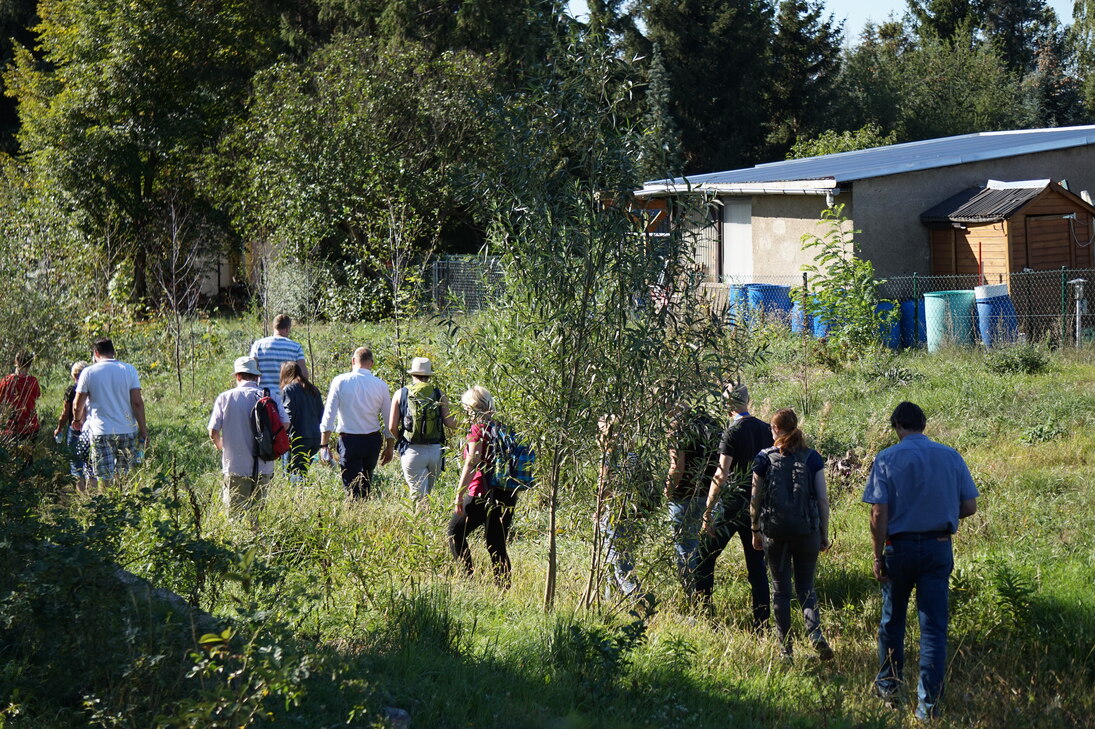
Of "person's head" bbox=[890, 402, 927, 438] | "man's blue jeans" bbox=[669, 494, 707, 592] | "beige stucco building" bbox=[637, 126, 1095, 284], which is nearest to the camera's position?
"person's head" bbox=[890, 402, 927, 438]

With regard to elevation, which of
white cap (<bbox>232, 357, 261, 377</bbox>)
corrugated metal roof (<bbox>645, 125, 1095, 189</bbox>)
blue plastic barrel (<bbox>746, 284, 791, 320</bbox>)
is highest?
corrugated metal roof (<bbox>645, 125, 1095, 189</bbox>)

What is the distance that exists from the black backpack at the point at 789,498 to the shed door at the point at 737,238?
1271cm

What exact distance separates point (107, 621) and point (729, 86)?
34305 millimetres

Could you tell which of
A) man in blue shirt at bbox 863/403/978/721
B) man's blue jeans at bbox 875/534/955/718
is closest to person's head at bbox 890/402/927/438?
man in blue shirt at bbox 863/403/978/721

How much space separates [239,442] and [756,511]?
407 centimetres

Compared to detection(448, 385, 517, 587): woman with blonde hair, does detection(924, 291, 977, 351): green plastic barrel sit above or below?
above

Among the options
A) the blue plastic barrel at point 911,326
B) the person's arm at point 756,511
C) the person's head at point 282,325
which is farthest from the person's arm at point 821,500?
the blue plastic barrel at point 911,326

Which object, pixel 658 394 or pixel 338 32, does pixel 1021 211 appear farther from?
pixel 338 32

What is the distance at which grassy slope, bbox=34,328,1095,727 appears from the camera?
5.28 m

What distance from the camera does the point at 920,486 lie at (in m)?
5.84

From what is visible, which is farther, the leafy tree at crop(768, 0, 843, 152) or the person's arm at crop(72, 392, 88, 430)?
the leafy tree at crop(768, 0, 843, 152)

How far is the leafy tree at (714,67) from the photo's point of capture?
35062mm

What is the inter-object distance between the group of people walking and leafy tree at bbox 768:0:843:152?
32.8m

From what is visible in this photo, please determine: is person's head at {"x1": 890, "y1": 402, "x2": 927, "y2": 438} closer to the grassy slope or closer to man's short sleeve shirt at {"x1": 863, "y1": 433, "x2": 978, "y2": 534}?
man's short sleeve shirt at {"x1": 863, "y1": 433, "x2": 978, "y2": 534}
